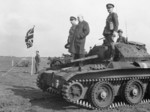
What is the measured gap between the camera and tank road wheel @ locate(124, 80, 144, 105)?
35.6ft

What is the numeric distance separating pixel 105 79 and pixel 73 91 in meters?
1.31

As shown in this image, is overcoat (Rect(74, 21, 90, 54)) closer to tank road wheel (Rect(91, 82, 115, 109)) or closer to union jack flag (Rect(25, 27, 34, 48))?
tank road wheel (Rect(91, 82, 115, 109))

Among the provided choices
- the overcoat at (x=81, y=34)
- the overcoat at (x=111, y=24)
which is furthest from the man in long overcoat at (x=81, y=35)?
the overcoat at (x=111, y=24)

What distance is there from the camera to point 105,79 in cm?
1036

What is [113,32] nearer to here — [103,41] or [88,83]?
[103,41]

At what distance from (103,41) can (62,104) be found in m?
3.10

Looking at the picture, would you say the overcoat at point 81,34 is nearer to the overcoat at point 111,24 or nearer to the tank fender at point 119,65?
the overcoat at point 111,24

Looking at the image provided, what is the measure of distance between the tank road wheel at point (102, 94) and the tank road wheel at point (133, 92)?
0.68 meters

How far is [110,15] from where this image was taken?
11.3 meters

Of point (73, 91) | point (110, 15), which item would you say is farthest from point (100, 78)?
point (110, 15)

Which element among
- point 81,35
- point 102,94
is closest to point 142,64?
point 102,94

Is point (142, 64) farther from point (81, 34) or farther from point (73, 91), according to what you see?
point (73, 91)

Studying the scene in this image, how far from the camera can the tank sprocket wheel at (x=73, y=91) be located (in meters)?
9.55

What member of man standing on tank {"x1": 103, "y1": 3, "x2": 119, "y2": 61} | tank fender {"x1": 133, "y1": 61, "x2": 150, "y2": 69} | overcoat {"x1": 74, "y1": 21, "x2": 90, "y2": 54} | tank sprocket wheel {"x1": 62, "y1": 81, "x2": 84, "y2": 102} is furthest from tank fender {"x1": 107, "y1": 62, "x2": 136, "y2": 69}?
overcoat {"x1": 74, "y1": 21, "x2": 90, "y2": 54}
